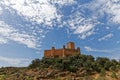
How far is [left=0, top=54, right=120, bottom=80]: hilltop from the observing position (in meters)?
34.1

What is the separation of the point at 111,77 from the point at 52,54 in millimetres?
17088

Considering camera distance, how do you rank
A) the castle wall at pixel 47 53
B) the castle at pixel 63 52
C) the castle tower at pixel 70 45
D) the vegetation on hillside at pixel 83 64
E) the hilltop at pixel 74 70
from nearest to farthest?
the hilltop at pixel 74 70
the vegetation on hillside at pixel 83 64
the castle at pixel 63 52
the castle wall at pixel 47 53
the castle tower at pixel 70 45

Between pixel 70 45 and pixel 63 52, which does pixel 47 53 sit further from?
pixel 70 45

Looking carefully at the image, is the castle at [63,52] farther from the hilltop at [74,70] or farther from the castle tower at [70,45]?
the hilltop at [74,70]

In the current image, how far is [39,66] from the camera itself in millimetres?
41875

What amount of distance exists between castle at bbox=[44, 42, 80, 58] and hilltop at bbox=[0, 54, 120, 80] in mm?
4540

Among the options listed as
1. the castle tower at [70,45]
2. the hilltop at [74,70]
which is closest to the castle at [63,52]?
the castle tower at [70,45]

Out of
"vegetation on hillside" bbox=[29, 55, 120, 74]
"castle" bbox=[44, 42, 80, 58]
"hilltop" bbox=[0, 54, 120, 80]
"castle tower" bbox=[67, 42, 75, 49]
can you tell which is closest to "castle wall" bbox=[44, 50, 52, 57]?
"castle" bbox=[44, 42, 80, 58]

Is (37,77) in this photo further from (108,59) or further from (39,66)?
(108,59)

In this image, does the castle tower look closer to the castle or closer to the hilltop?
the castle

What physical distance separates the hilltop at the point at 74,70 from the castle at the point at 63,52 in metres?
4.54

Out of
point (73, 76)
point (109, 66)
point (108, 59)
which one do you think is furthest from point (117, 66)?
point (73, 76)

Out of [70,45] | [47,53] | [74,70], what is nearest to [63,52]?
[70,45]

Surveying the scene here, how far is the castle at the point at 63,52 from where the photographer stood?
46350 mm
